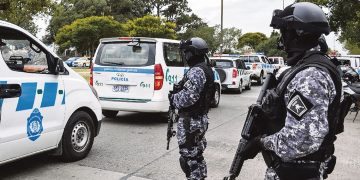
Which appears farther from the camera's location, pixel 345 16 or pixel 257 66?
pixel 345 16

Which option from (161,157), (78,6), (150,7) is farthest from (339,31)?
(150,7)

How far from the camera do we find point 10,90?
14.1 feet

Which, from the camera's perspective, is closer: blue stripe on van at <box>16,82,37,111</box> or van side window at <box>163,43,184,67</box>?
blue stripe on van at <box>16,82,37,111</box>

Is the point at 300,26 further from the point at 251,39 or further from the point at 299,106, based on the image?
the point at 251,39

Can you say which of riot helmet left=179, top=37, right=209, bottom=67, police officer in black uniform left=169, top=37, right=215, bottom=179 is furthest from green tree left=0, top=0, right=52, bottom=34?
police officer in black uniform left=169, top=37, right=215, bottom=179

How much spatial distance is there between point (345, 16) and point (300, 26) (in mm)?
23257

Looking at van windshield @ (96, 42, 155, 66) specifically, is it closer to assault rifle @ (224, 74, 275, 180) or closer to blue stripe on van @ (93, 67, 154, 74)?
blue stripe on van @ (93, 67, 154, 74)

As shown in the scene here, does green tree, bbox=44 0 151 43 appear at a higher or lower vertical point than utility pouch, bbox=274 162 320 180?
higher

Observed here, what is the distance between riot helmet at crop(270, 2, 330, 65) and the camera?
2.09 meters

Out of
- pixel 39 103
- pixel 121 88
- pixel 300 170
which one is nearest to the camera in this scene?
pixel 300 170

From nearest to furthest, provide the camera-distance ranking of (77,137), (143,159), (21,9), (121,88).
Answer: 1. (77,137)
2. (143,159)
3. (121,88)
4. (21,9)

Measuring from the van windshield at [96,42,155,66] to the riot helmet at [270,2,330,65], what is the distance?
5.74 meters

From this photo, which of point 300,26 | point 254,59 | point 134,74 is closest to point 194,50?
point 300,26


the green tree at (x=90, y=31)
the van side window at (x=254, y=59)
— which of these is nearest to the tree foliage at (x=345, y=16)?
the van side window at (x=254, y=59)
